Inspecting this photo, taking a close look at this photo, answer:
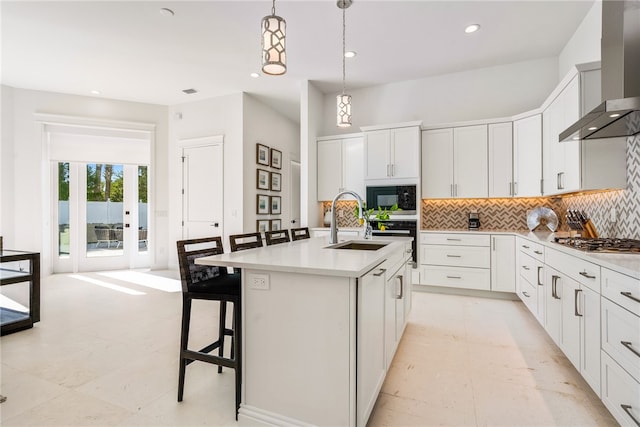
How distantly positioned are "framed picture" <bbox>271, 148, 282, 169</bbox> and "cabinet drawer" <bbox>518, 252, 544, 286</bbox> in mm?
4364

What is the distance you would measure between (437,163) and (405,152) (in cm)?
49

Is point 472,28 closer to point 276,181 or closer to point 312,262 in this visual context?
point 312,262

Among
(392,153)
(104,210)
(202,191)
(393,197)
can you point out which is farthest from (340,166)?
(104,210)

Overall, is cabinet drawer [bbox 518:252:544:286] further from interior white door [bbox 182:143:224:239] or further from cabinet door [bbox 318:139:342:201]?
interior white door [bbox 182:143:224:239]

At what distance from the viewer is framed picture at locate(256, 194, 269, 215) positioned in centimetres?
548

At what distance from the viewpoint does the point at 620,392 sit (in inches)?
57.1

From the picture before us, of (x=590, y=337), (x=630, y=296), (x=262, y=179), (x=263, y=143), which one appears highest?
(x=263, y=143)

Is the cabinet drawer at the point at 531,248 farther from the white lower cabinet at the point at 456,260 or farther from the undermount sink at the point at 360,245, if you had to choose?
the undermount sink at the point at 360,245

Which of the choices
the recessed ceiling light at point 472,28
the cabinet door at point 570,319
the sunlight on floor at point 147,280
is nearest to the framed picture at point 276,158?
the sunlight on floor at point 147,280

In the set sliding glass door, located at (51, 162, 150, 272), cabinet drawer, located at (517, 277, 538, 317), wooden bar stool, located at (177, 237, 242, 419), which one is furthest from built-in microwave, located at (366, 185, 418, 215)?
sliding glass door, located at (51, 162, 150, 272)

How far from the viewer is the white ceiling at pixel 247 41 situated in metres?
3.05

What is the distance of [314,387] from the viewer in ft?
4.83

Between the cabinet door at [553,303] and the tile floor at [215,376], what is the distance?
0.21 metres

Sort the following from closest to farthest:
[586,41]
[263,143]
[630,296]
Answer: [630,296]
[586,41]
[263,143]
